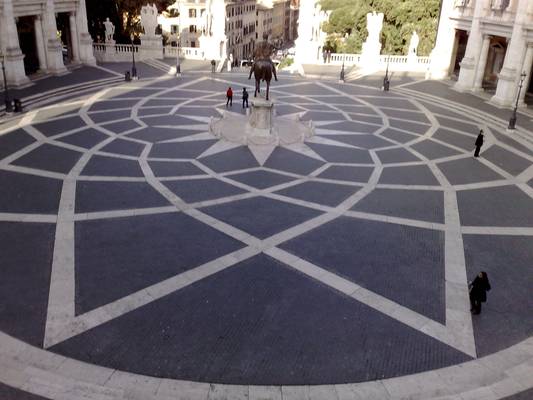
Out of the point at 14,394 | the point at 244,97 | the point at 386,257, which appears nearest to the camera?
the point at 14,394

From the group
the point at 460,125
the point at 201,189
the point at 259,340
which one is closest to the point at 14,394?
the point at 259,340

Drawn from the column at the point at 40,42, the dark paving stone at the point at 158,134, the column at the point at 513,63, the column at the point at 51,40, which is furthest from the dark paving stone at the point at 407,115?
the column at the point at 40,42

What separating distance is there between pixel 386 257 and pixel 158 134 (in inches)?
655

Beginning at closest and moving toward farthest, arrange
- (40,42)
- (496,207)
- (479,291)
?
(479,291)
(496,207)
(40,42)

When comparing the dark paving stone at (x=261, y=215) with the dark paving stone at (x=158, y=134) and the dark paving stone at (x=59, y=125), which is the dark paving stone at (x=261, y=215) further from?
the dark paving stone at (x=59, y=125)

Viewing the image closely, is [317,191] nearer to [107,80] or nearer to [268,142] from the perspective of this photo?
[268,142]

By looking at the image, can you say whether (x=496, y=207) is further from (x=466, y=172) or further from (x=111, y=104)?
(x=111, y=104)

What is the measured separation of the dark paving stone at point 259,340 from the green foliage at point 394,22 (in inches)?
2104

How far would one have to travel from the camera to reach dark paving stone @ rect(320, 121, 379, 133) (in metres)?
29.8

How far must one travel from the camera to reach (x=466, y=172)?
23.5m

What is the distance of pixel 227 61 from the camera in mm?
50594

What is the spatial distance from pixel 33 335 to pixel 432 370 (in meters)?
9.33

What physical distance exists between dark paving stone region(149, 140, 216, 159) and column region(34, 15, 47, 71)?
23450 millimetres

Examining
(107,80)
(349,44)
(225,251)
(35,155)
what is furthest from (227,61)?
(225,251)
